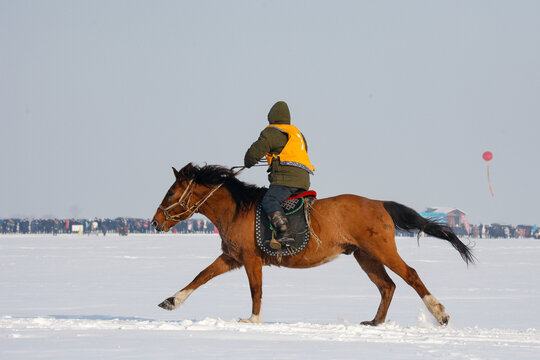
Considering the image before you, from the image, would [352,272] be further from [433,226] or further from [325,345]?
[325,345]

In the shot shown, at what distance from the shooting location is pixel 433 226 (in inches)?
365

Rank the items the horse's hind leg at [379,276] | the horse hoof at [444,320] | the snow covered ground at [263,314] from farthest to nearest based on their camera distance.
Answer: the horse's hind leg at [379,276]
the horse hoof at [444,320]
the snow covered ground at [263,314]

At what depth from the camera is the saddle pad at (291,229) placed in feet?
27.9

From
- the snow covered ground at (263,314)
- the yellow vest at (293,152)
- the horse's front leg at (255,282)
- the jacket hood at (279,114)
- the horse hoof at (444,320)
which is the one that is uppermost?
the jacket hood at (279,114)

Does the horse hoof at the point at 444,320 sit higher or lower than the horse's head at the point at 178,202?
lower

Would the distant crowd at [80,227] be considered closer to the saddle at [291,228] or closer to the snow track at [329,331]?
the saddle at [291,228]

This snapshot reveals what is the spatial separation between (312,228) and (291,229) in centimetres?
24

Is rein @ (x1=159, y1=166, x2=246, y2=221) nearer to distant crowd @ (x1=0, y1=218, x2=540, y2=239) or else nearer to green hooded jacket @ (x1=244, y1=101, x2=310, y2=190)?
green hooded jacket @ (x1=244, y1=101, x2=310, y2=190)

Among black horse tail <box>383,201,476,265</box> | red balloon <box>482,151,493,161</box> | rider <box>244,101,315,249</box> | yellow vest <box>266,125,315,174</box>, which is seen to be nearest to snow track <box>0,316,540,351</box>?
rider <box>244,101,315,249</box>

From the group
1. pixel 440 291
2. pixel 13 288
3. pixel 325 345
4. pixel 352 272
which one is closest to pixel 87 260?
pixel 352 272

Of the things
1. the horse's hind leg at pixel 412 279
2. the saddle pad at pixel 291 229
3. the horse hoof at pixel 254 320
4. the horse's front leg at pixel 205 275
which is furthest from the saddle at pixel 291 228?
the horse's hind leg at pixel 412 279

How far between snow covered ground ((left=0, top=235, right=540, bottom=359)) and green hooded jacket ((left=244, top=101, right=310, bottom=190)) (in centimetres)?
152

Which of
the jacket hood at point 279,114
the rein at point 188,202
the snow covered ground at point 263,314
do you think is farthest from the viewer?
the rein at point 188,202

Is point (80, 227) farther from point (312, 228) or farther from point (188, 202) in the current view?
point (312, 228)
